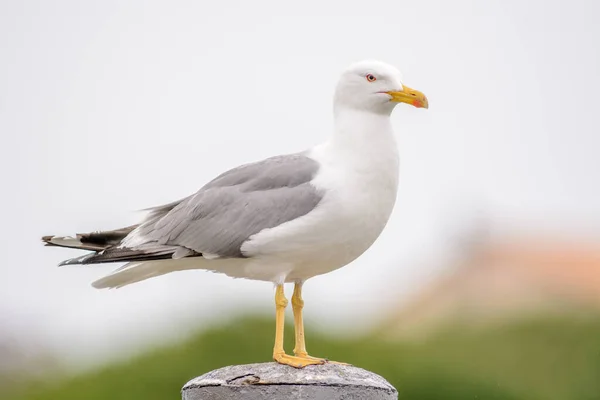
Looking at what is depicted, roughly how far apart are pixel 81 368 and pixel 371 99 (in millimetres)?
9329

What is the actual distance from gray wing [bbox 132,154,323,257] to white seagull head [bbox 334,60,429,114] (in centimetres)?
51

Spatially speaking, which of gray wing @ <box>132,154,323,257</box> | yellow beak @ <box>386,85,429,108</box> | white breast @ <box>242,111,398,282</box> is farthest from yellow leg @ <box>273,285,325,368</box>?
yellow beak @ <box>386,85,429,108</box>

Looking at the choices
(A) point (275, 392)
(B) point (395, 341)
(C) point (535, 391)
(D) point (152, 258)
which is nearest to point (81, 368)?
(B) point (395, 341)

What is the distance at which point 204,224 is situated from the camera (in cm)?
814

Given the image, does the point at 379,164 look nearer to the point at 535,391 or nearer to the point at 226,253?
the point at 226,253

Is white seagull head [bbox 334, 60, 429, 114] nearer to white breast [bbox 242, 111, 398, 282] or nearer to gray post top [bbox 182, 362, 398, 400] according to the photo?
white breast [bbox 242, 111, 398, 282]

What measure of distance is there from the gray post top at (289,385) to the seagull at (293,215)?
0.47 m

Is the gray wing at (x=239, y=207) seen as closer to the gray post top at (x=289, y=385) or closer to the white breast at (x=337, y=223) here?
the white breast at (x=337, y=223)

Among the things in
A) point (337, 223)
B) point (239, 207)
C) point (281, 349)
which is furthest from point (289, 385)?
point (239, 207)

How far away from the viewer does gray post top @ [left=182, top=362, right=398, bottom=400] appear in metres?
6.96

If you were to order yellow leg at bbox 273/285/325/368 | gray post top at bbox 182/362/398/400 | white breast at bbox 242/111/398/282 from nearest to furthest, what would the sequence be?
gray post top at bbox 182/362/398/400
yellow leg at bbox 273/285/325/368
white breast at bbox 242/111/398/282

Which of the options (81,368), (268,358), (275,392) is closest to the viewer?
(275,392)

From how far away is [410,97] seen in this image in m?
8.10

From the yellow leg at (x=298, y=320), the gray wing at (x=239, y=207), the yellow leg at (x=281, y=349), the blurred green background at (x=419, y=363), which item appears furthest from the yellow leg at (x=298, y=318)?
the blurred green background at (x=419, y=363)
